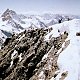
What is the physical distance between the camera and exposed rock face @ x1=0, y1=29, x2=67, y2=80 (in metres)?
58.3

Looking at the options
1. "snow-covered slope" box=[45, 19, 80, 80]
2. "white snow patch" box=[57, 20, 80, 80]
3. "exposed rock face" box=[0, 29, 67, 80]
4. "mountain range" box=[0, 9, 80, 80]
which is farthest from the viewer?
"exposed rock face" box=[0, 29, 67, 80]

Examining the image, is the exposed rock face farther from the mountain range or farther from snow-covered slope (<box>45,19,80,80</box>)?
snow-covered slope (<box>45,19,80,80</box>)

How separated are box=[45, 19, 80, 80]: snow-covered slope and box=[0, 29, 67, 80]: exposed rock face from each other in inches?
74.3

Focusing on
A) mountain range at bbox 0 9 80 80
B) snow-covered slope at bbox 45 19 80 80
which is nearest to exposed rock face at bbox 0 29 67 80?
mountain range at bbox 0 9 80 80

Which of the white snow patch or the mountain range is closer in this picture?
the white snow patch

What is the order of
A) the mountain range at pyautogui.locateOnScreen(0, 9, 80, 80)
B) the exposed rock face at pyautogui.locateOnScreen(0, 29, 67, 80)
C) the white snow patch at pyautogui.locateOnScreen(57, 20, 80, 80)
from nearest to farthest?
the white snow patch at pyautogui.locateOnScreen(57, 20, 80, 80), the mountain range at pyautogui.locateOnScreen(0, 9, 80, 80), the exposed rock face at pyautogui.locateOnScreen(0, 29, 67, 80)

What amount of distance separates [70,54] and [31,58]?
685 inches

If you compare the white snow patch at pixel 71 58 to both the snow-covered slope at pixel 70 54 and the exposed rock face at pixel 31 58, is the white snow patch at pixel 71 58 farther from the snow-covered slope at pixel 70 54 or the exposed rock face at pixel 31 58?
the exposed rock face at pixel 31 58

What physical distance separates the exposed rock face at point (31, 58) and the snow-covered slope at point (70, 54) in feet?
6.19

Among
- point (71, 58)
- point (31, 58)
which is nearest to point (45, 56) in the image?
point (31, 58)

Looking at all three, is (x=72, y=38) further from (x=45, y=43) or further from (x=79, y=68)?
(x=79, y=68)

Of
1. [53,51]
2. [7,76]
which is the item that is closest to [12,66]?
[7,76]

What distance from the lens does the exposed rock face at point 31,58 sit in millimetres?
58344

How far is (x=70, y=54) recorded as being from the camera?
183 ft
